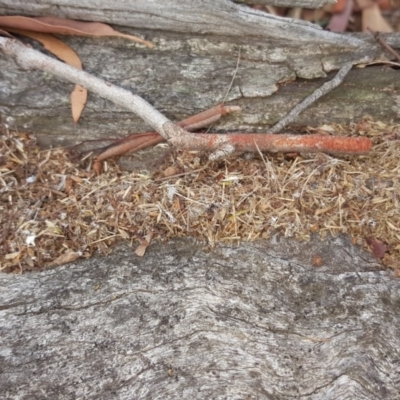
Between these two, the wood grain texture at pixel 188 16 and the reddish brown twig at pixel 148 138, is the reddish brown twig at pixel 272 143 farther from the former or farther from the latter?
the wood grain texture at pixel 188 16

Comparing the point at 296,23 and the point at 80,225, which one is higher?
the point at 296,23

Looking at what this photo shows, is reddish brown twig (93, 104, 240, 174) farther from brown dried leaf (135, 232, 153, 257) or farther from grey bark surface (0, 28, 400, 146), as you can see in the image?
brown dried leaf (135, 232, 153, 257)

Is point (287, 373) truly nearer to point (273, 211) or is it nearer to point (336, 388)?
point (336, 388)

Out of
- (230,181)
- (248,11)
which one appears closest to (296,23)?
(248,11)

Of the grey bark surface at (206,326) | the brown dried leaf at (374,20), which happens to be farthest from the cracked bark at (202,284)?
the brown dried leaf at (374,20)

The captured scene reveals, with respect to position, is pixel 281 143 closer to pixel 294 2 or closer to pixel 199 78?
pixel 199 78

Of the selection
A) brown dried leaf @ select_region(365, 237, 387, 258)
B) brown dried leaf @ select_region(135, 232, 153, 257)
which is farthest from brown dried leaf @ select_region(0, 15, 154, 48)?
brown dried leaf @ select_region(365, 237, 387, 258)
